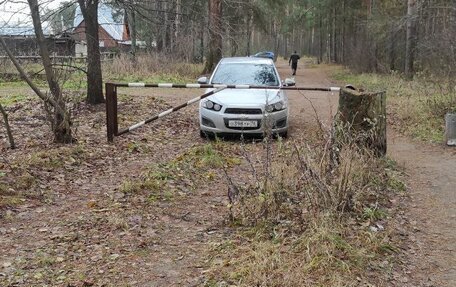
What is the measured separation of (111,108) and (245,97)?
8.65 ft

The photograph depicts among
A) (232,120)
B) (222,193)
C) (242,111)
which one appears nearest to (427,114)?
(242,111)

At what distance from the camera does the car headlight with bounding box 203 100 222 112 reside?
9.50 metres

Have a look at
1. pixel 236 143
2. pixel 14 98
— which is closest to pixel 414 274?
pixel 236 143

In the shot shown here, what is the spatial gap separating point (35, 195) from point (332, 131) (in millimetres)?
3865

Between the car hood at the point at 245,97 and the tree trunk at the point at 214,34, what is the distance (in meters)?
12.5

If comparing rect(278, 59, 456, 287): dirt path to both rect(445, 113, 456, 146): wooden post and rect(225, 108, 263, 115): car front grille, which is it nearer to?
rect(445, 113, 456, 146): wooden post

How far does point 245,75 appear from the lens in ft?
35.4

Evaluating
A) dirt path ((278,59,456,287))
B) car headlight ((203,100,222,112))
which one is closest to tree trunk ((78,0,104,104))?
car headlight ((203,100,222,112))

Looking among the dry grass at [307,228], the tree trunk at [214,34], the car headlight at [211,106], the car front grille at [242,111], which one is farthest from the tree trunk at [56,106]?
the tree trunk at [214,34]

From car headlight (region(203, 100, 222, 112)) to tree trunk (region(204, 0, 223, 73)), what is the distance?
42.0 feet

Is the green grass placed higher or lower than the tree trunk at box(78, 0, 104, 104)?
lower

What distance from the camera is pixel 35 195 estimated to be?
615cm

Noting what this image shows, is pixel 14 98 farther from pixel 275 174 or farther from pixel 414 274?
pixel 414 274

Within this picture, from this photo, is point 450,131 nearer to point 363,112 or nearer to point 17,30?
point 363,112
